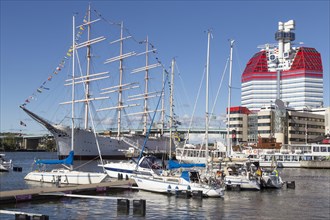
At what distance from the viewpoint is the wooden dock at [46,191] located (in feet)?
128

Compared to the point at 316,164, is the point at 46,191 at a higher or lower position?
higher

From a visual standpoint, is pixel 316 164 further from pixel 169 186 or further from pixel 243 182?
pixel 169 186

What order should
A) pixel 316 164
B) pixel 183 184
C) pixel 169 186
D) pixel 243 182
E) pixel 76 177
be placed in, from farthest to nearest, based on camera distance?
1. pixel 316 164
2. pixel 76 177
3. pixel 243 182
4. pixel 169 186
5. pixel 183 184

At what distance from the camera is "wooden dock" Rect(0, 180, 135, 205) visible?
39.1m

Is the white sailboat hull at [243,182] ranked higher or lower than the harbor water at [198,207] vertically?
higher

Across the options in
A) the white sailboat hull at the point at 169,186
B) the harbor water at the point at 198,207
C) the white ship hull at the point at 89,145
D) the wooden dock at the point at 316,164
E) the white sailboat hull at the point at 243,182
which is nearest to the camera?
the harbor water at the point at 198,207

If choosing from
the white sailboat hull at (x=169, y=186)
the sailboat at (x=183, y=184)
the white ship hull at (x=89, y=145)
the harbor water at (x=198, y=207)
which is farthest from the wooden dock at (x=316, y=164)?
the white sailboat hull at (x=169, y=186)

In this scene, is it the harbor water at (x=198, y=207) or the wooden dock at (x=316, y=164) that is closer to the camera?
the harbor water at (x=198, y=207)

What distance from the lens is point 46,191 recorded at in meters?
42.7

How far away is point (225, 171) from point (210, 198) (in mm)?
10607

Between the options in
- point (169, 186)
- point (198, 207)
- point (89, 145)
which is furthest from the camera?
point (89, 145)

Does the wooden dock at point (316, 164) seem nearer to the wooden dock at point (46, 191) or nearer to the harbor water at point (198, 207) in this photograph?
the harbor water at point (198, 207)

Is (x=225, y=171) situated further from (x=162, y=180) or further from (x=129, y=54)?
(x=129, y=54)

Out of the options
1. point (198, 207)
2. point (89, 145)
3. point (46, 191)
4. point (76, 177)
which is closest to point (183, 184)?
point (198, 207)
